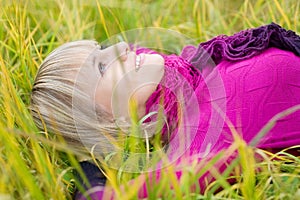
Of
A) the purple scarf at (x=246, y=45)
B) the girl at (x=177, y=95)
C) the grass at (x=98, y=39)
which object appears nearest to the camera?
the grass at (x=98, y=39)

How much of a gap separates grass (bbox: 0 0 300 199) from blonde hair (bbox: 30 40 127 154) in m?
0.05

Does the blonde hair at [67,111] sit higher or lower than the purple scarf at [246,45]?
lower

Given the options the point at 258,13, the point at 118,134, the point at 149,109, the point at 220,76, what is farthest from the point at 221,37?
the point at 258,13

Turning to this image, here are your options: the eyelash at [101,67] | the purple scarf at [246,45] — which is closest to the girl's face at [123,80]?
the eyelash at [101,67]

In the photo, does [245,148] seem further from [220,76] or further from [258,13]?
[258,13]

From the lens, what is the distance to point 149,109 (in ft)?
5.27

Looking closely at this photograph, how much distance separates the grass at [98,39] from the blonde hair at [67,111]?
0.05 metres

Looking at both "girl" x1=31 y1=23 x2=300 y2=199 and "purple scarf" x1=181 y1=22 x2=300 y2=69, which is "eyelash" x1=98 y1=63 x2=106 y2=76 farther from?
"purple scarf" x1=181 y1=22 x2=300 y2=69

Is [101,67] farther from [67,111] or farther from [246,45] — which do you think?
[246,45]

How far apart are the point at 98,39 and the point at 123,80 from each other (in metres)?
0.68

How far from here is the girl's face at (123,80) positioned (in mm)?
1557

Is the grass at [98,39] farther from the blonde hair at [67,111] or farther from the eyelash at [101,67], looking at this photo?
the eyelash at [101,67]

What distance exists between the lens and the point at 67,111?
159 centimetres

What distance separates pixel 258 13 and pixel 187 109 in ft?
2.60
